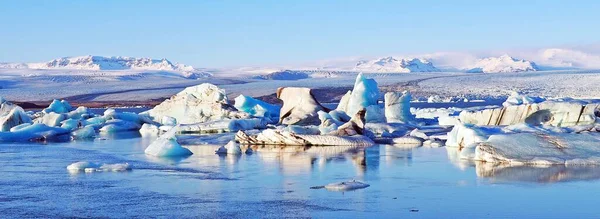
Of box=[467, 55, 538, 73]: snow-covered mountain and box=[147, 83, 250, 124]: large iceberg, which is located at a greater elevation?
box=[147, 83, 250, 124]: large iceberg

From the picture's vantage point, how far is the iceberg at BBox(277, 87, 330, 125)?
1684 cm

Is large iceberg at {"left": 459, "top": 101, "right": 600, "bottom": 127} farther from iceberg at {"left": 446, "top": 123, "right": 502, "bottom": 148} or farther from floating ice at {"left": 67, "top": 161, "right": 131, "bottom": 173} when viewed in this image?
floating ice at {"left": 67, "top": 161, "right": 131, "bottom": 173}

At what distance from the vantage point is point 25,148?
11930 millimetres

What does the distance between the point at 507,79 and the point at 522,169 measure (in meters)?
40.1

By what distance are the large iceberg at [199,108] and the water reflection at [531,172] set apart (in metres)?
9.82

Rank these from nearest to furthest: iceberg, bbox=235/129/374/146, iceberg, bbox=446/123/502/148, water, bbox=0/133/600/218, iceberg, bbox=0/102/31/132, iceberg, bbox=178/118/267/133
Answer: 1. water, bbox=0/133/600/218
2. iceberg, bbox=446/123/502/148
3. iceberg, bbox=235/129/374/146
4. iceberg, bbox=178/118/267/133
5. iceberg, bbox=0/102/31/132

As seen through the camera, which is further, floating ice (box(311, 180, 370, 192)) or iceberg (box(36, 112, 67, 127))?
iceberg (box(36, 112, 67, 127))

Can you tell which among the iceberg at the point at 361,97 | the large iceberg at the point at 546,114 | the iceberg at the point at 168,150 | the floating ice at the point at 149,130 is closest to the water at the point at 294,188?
the iceberg at the point at 168,150

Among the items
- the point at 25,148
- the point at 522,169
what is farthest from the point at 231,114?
the point at 522,169

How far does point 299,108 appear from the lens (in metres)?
17.3

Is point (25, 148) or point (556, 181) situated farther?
point (25, 148)

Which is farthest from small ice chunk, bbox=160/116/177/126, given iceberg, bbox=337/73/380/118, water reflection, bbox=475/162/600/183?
water reflection, bbox=475/162/600/183

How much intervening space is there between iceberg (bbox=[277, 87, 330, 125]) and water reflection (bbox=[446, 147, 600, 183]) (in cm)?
839

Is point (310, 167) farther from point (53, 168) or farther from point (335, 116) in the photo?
point (335, 116)
